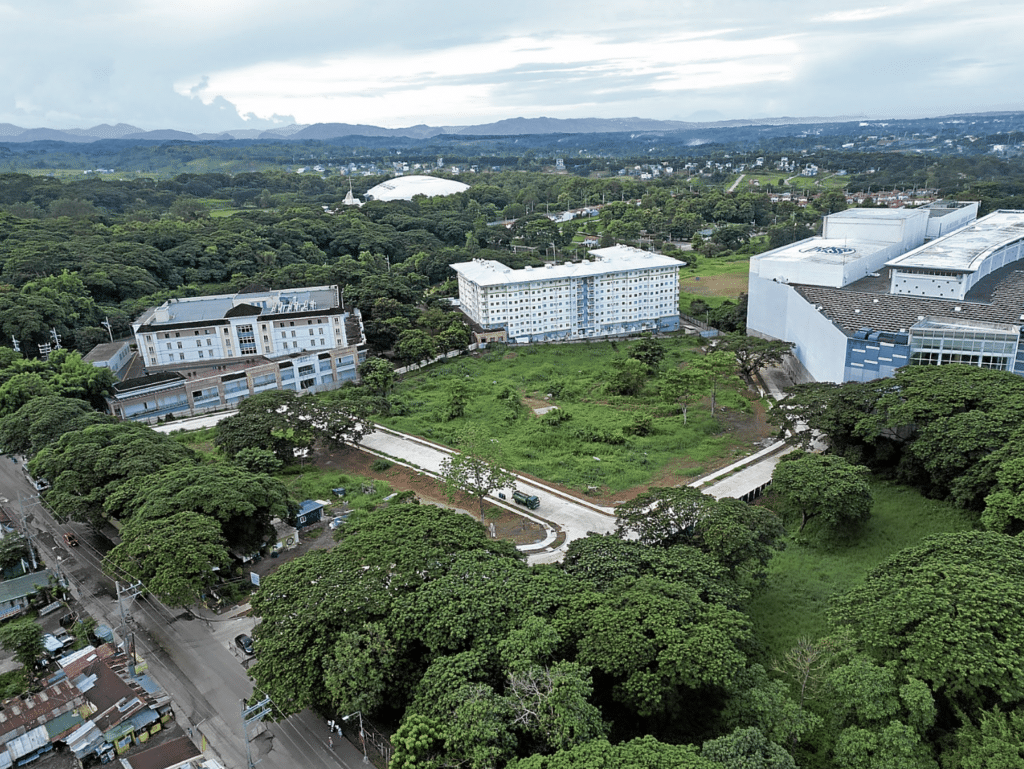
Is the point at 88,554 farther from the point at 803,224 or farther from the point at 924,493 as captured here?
the point at 803,224

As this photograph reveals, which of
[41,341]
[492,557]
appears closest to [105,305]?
[41,341]

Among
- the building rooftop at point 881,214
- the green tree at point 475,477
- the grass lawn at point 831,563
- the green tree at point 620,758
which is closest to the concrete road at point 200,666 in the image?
the green tree at point 620,758

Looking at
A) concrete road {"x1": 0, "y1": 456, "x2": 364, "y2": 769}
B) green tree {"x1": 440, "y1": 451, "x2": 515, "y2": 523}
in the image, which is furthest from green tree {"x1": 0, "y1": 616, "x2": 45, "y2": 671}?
green tree {"x1": 440, "y1": 451, "x2": 515, "y2": 523}

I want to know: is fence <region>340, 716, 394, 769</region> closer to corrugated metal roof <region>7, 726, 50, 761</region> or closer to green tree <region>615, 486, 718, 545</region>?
corrugated metal roof <region>7, 726, 50, 761</region>

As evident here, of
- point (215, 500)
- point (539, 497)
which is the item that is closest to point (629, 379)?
point (539, 497)

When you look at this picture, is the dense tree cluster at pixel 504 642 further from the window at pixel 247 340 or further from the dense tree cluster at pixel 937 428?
the window at pixel 247 340

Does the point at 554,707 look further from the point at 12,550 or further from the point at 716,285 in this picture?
the point at 716,285
